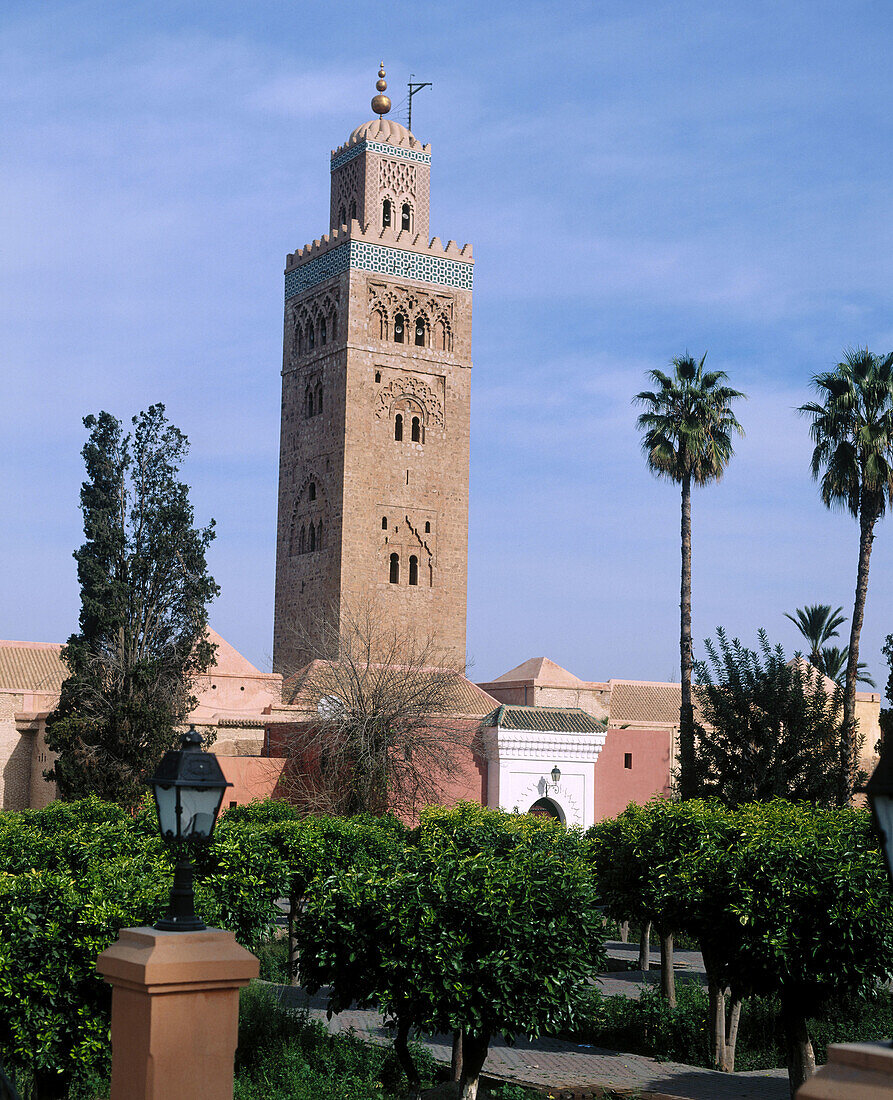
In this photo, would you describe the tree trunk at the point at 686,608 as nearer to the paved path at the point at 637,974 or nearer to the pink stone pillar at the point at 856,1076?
the paved path at the point at 637,974

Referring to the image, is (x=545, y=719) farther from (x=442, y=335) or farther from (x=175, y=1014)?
(x=175, y=1014)

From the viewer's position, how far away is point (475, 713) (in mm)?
32688

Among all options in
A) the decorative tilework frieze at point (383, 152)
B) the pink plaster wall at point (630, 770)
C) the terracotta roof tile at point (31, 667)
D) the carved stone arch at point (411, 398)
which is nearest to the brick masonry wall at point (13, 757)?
the terracotta roof tile at point (31, 667)

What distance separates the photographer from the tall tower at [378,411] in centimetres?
4162

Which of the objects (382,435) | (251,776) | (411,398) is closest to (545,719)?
(251,776)

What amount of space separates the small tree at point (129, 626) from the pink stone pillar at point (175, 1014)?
21.3 metres

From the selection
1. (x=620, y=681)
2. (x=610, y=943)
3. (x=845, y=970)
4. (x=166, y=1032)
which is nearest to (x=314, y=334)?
(x=620, y=681)

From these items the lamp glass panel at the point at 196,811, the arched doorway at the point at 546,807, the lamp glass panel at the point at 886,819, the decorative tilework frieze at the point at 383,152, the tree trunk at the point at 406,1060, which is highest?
the decorative tilework frieze at the point at 383,152

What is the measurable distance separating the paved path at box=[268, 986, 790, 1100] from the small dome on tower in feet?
108

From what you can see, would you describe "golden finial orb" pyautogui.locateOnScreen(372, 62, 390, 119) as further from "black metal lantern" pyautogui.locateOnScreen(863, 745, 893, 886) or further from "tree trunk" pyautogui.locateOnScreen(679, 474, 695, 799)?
"black metal lantern" pyautogui.locateOnScreen(863, 745, 893, 886)

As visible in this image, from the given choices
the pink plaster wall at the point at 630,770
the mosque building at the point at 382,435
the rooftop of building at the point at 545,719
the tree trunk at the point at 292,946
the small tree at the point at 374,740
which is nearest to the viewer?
the tree trunk at the point at 292,946

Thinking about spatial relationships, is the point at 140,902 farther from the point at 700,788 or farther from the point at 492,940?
the point at 700,788

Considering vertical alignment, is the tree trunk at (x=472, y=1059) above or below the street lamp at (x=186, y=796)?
below

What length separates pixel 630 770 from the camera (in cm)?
3366
